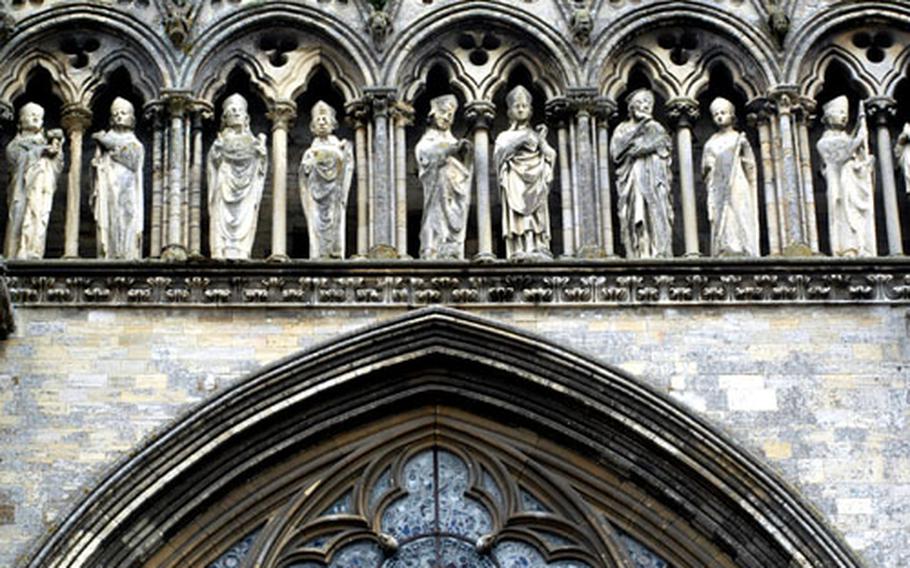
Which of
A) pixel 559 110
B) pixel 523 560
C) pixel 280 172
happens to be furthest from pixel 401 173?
pixel 523 560

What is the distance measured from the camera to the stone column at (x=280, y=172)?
2044cm

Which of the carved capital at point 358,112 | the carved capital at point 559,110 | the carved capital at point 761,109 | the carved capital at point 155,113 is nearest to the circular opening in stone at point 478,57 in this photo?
the carved capital at point 559,110

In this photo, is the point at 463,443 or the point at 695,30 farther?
the point at 695,30

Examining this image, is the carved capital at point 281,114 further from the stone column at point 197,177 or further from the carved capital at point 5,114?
the carved capital at point 5,114

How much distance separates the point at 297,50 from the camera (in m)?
21.2

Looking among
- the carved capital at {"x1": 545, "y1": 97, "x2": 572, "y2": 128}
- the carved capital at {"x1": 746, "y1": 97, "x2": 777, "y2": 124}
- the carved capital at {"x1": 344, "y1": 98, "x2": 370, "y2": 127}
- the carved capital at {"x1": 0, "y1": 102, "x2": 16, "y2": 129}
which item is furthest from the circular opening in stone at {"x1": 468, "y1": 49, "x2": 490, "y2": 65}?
the carved capital at {"x1": 0, "y1": 102, "x2": 16, "y2": 129}

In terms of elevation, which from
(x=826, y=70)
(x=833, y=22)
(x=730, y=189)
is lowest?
(x=730, y=189)

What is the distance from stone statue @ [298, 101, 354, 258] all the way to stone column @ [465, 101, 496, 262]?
34.7 inches

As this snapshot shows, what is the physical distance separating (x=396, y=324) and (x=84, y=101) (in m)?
2.88

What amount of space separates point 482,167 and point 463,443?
77.1 inches

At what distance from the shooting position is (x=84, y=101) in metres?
21.0

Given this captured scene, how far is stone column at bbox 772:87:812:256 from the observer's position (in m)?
20.5

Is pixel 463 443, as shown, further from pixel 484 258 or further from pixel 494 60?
pixel 494 60

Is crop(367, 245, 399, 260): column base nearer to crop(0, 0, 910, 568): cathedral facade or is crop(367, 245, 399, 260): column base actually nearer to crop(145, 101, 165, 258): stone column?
crop(0, 0, 910, 568): cathedral facade
